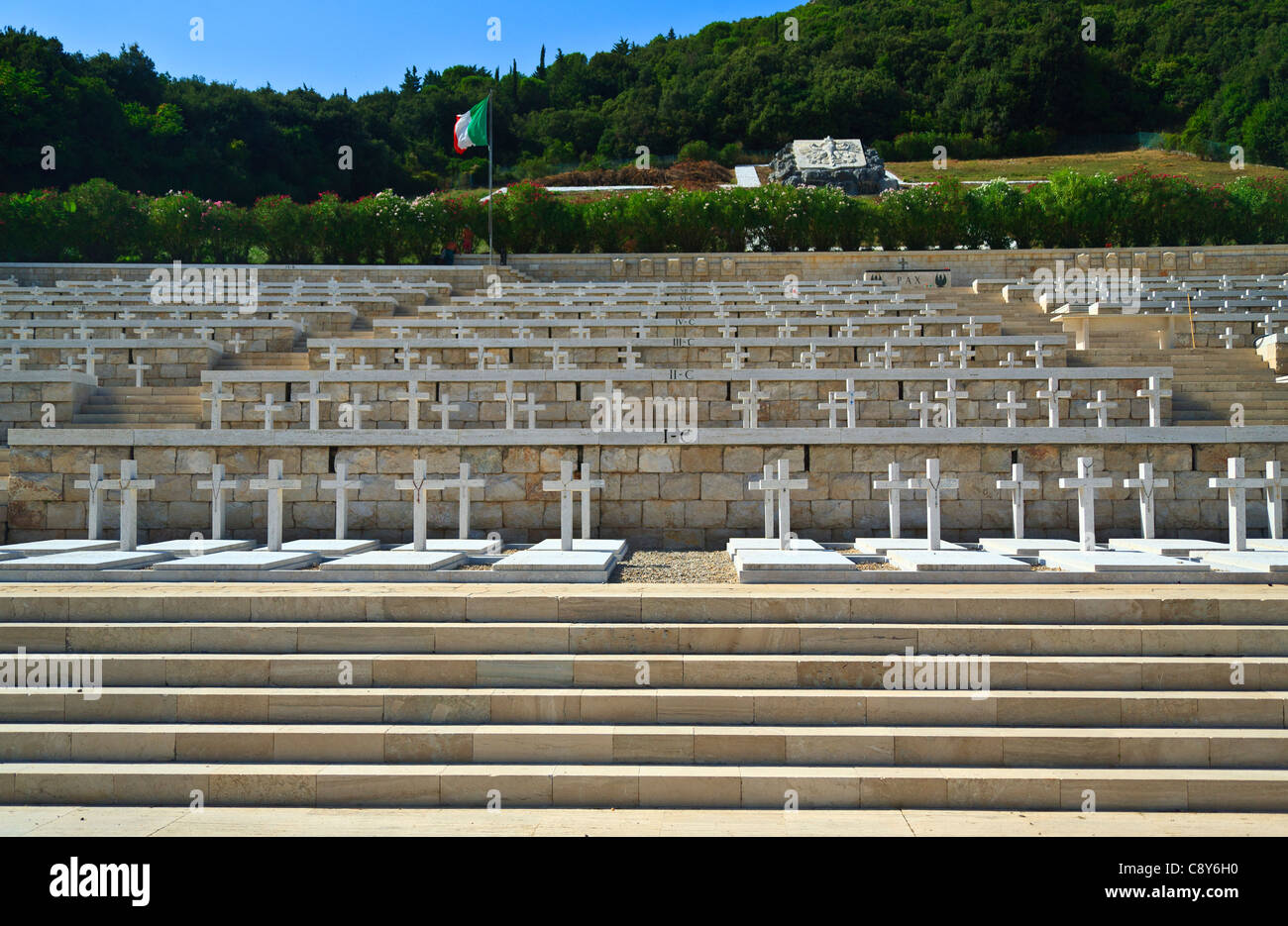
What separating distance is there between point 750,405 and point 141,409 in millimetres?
9371

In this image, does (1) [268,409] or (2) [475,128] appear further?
(2) [475,128]

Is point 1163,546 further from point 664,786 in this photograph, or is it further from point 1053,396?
point 664,786

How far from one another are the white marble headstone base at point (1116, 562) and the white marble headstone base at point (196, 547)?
333 inches

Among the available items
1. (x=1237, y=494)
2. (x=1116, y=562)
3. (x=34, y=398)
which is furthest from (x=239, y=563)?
(x=1237, y=494)

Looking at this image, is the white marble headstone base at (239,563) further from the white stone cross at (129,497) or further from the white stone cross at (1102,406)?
the white stone cross at (1102,406)

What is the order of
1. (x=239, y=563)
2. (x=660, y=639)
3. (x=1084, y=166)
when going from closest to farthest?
1. (x=660, y=639)
2. (x=239, y=563)
3. (x=1084, y=166)

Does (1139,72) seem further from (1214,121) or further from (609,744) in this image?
(609,744)

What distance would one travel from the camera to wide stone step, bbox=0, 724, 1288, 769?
206 inches

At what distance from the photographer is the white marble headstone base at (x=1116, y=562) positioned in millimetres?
7422

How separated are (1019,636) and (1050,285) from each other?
20.6 meters

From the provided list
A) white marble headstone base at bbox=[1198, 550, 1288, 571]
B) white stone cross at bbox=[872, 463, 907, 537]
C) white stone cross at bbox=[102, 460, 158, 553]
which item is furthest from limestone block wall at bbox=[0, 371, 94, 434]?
white marble headstone base at bbox=[1198, 550, 1288, 571]

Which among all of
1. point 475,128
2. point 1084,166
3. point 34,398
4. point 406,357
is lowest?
point 34,398

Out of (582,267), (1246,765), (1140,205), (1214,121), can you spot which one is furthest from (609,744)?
(1214,121)

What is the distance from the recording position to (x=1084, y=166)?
64938 millimetres
